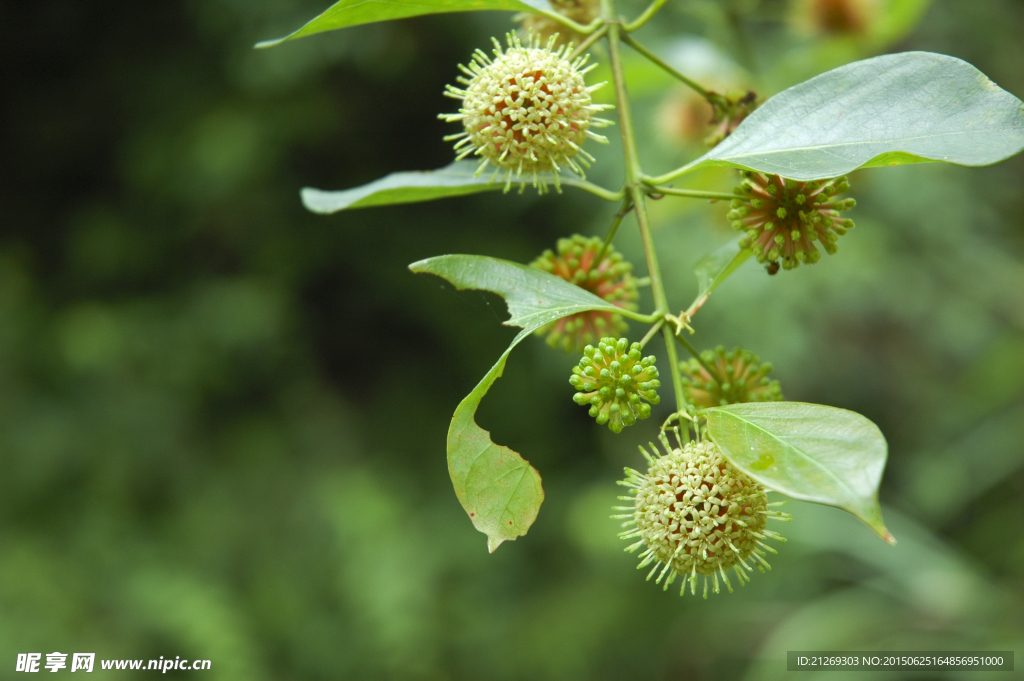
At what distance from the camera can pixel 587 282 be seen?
0.77 metres

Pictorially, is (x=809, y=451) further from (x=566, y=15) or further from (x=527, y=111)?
(x=566, y=15)

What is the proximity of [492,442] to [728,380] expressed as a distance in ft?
0.89

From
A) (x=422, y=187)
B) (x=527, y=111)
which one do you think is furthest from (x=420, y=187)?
(x=527, y=111)

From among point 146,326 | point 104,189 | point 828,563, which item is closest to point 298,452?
point 146,326

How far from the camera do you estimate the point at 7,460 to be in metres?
2.66

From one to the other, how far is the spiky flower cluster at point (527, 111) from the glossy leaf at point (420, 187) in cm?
5

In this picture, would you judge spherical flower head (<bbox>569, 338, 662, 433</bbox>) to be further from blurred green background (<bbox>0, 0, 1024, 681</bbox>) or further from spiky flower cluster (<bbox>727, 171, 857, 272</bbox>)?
blurred green background (<bbox>0, 0, 1024, 681</bbox>)

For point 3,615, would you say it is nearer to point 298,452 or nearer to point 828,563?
point 298,452

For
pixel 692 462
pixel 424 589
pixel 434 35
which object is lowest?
pixel 692 462

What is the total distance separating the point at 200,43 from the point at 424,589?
211cm

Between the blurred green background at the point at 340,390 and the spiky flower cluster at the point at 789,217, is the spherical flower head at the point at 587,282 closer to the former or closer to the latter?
the spiky flower cluster at the point at 789,217

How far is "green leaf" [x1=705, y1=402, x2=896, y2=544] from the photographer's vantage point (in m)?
0.42

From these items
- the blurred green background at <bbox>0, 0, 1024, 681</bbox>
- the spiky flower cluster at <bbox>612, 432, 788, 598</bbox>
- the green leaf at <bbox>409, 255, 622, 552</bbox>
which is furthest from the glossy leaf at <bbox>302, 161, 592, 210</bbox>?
the blurred green background at <bbox>0, 0, 1024, 681</bbox>

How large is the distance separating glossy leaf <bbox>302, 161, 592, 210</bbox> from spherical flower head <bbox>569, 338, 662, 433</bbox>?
0.60 ft
